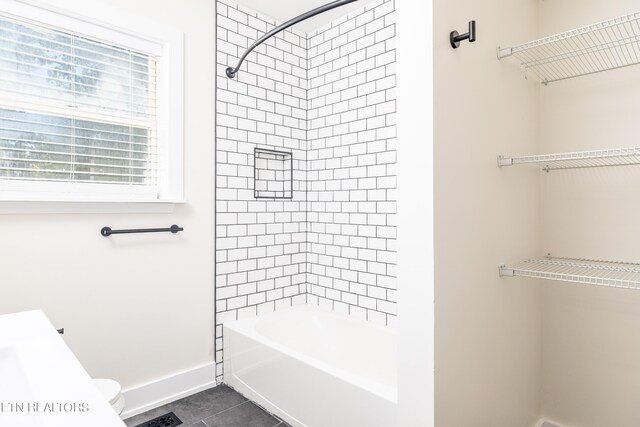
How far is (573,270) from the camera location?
1819 millimetres

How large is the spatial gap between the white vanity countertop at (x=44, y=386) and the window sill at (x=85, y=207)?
0.97m

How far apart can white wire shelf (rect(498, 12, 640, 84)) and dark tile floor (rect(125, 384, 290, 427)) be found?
2232 mm

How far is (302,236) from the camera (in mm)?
3070

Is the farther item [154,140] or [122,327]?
[154,140]

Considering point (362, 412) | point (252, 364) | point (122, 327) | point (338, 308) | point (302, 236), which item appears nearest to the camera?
point (362, 412)

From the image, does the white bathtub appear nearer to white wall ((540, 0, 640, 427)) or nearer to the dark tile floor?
the dark tile floor

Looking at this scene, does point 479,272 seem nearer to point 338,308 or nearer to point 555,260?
point 555,260

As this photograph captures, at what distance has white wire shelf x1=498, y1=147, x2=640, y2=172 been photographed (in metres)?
1.46

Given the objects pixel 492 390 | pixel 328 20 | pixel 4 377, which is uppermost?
pixel 328 20

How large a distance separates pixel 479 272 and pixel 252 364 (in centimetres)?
147

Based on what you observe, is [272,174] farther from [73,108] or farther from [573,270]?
[573,270]

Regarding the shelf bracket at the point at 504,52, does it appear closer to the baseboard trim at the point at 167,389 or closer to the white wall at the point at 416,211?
the white wall at the point at 416,211

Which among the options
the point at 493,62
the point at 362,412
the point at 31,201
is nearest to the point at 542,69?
the point at 493,62

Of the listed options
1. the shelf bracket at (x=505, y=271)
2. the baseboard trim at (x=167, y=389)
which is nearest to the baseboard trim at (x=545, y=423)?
the shelf bracket at (x=505, y=271)
